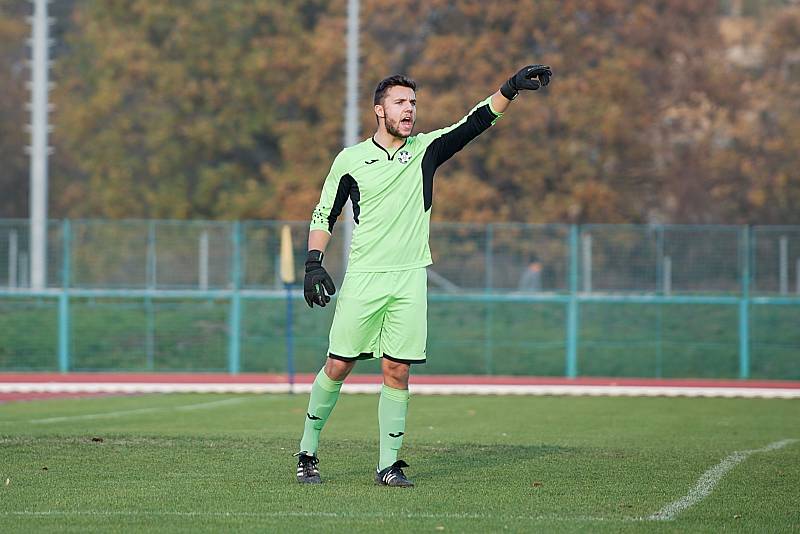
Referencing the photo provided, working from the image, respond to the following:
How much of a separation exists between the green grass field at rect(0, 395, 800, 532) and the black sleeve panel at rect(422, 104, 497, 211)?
5.62ft

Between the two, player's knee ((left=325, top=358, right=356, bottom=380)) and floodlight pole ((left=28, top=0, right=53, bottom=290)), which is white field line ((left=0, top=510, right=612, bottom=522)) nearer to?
player's knee ((left=325, top=358, right=356, bottom=380))

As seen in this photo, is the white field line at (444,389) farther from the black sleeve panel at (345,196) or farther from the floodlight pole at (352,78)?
the black sleeve panel at (345,196)

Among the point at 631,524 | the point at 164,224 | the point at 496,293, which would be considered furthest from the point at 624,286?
the point at 631,524

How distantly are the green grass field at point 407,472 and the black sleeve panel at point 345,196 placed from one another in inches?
60.0

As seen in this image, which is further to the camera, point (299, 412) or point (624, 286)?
point (624, 286)

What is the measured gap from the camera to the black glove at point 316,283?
8.50m

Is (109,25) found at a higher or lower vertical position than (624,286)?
higher

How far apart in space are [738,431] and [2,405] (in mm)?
8318

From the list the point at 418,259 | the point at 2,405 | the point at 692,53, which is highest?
the point at 692,53

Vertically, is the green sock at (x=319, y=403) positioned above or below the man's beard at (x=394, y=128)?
below

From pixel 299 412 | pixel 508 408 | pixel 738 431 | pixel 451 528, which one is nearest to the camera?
pixel 451 528

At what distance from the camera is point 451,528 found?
22.7 ft

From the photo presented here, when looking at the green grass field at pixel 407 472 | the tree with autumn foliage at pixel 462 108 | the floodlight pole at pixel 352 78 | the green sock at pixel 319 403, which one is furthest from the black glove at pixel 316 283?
the tree with autumn foliage at pixel 462 108

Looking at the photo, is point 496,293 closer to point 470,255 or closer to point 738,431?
point 470,255
